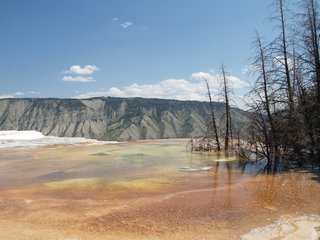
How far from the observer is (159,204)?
909 centimetres

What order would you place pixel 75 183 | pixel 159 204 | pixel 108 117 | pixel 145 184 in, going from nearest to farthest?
pixel 159 204
pixel 145 184
pixel 75 183
pixel 108 117

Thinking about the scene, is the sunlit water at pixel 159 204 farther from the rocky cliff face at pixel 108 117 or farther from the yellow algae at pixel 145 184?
the rocky cliff face at pixel 108 117

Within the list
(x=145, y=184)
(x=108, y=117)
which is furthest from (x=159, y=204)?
(x=108, y=117)

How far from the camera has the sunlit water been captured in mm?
7188

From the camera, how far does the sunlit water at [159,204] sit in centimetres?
719

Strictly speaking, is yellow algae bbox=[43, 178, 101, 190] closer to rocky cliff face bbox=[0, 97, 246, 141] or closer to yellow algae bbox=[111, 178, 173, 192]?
yellow algae bbox=[111, 178, 173, 192]

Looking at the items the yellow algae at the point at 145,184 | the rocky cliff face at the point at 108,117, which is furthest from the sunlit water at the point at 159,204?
the rocky cliff face at the point at 108,117

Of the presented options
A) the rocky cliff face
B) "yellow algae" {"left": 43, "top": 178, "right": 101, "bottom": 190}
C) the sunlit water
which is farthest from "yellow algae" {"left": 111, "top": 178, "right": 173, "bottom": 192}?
the rocky cliff face

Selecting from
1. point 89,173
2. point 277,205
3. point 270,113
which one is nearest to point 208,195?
point 277,205

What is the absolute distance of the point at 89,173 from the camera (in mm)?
14797

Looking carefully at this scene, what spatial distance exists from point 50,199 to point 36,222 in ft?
6.99

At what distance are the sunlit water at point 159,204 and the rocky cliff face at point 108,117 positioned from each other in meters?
118

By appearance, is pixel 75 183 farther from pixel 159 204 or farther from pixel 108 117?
pixel 108 117

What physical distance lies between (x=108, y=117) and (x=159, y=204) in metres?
145
